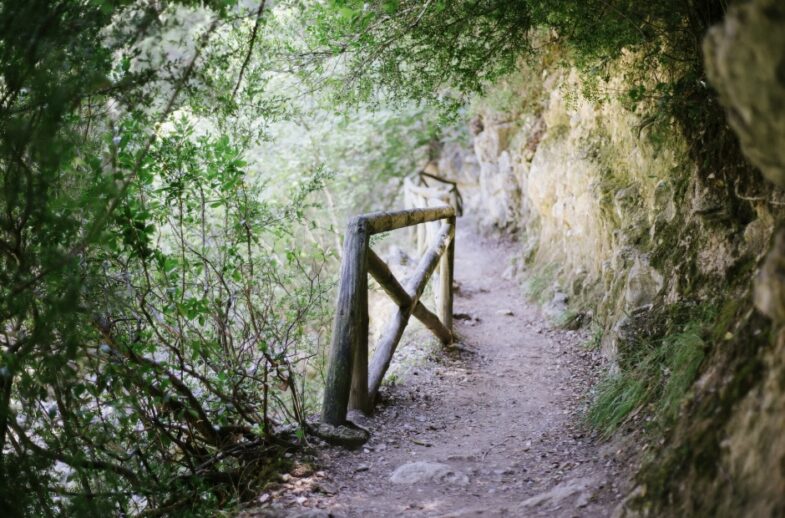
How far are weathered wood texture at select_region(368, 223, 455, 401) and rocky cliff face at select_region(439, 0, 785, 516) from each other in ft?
5.88

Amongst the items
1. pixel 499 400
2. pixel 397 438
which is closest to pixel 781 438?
pixel 397 438

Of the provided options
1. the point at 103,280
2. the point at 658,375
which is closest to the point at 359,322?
the point at 103,280

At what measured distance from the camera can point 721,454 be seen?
2.53 m

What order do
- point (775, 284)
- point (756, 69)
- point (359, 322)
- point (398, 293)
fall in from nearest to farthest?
point (756, 69)
point (775, 284)
point (359, 322)
point (398, 293)

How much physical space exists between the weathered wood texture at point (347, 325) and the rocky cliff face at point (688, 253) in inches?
79.1

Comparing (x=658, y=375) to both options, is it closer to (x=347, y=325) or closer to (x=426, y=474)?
(x=426, y=474)

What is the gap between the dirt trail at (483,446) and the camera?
3738mm

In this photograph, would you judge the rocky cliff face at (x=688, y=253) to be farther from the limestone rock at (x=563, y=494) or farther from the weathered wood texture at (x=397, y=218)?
the weathered wood texture at (x=397, y=218)

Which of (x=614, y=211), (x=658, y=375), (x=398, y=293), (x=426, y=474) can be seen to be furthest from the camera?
(x=614, y=211)

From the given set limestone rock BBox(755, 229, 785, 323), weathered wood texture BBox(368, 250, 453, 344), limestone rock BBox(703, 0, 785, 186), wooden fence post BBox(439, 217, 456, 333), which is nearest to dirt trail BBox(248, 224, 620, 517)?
weathered wood texture BBox(368, 250, 453, 344)

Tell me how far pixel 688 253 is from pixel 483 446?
2042 millimetres

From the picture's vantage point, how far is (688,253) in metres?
4.67

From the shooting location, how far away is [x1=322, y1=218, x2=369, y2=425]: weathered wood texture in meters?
4.68

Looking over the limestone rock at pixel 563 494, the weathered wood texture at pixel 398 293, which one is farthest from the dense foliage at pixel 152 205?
the limestone rock at pixel 563 494
